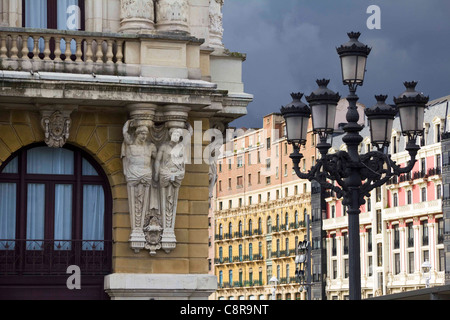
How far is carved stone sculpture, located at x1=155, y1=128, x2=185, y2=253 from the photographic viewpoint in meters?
25.1

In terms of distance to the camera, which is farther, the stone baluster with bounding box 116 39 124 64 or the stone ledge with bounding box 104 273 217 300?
the stone baluster with bounding box 116 39 124 64

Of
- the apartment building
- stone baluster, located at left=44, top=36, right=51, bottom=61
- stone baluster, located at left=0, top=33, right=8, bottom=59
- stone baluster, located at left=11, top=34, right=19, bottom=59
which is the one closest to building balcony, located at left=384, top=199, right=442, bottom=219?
the apartment building

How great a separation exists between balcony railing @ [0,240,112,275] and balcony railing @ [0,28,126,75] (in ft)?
10.6

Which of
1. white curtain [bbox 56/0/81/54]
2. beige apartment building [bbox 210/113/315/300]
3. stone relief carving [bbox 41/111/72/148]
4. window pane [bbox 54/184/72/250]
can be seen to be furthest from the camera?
beige apartment building [bbox 210/113/315/300]

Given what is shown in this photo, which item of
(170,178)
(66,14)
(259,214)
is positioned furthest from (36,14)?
(259,214)

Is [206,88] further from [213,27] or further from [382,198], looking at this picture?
[382,198]

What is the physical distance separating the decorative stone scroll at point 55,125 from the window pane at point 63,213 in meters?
1.09

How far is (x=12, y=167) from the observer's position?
25.6 m

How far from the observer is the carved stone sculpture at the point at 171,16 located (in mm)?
25828

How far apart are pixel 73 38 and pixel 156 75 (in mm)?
1666

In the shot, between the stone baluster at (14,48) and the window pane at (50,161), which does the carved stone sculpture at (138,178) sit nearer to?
the window pane at (50,161)

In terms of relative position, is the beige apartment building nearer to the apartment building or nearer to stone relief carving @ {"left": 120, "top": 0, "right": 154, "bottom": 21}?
the apartment building
